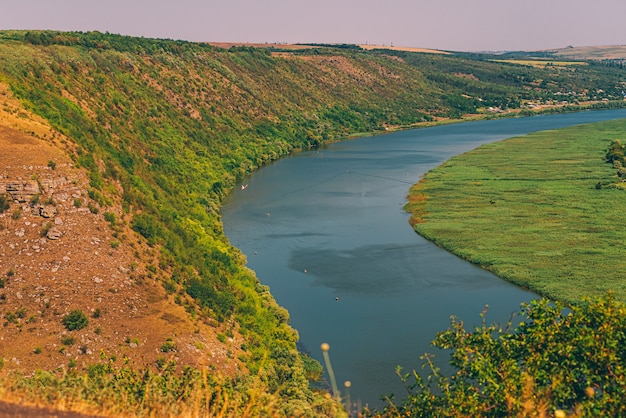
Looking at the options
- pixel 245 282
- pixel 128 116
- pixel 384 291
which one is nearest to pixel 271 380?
pixel 245 282

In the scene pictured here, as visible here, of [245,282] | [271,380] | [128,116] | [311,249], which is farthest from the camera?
[128,116]

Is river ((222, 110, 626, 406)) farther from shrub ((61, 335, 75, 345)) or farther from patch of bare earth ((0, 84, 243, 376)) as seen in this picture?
shrub ((61, 335, 75, 345))

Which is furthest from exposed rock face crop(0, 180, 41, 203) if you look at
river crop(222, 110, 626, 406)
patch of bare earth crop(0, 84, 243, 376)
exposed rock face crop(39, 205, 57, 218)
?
river crop(222, 110, 626, 406)

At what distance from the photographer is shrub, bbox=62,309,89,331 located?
35.2 meters

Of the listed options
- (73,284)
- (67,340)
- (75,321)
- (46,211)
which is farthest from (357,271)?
(67,340)

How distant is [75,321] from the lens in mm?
35531

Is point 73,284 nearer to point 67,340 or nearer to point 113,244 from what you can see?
point 67,340

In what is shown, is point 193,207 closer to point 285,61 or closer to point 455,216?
point 455,216

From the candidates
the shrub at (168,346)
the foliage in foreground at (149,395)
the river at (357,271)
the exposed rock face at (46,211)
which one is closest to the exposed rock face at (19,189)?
the exposed rock face at (46,211)

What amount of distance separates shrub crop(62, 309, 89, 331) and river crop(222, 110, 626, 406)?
16.3 meters

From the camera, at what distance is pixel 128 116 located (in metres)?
88.3

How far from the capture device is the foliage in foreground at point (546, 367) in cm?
2062

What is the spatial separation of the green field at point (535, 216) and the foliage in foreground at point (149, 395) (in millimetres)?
32581

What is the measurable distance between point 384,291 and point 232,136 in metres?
71.7
